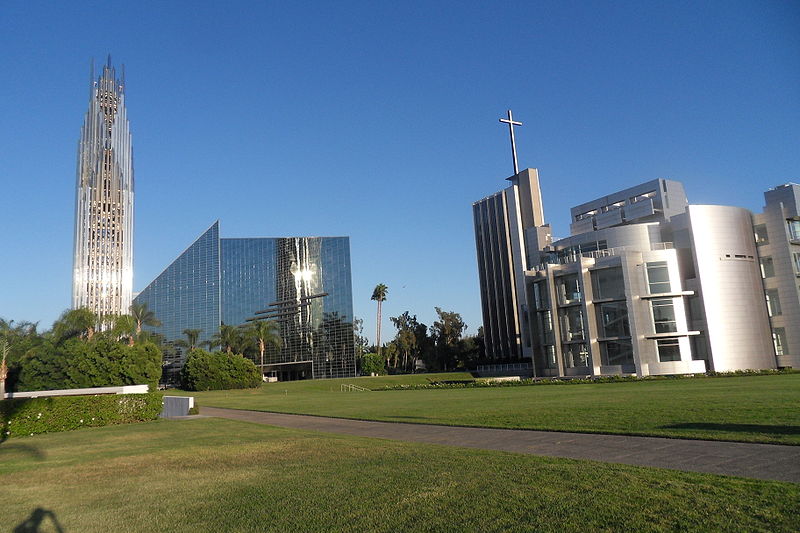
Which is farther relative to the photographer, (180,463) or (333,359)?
(333,359)

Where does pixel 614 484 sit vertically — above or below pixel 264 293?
below

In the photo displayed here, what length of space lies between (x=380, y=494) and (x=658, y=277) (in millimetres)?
53900

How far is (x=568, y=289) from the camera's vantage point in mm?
60000

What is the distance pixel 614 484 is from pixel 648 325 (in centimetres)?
5136

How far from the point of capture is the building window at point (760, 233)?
5616 centimetres

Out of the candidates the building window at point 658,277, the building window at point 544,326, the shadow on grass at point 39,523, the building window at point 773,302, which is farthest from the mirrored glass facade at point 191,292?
the shadow on grass at point 39,523

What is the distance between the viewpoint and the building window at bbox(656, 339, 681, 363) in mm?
53406

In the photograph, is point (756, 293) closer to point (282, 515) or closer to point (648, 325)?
point (648, 325)

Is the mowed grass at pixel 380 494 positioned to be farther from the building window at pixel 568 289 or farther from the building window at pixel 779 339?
the building window at pixel 779 339

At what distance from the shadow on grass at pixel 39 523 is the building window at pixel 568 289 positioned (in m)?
55.7

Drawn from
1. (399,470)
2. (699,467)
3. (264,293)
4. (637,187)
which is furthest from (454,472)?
(264,293)

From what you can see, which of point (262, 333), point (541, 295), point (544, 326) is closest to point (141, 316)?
point (262, 333)

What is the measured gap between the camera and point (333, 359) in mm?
109688

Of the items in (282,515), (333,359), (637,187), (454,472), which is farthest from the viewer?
(333,359)
